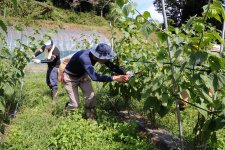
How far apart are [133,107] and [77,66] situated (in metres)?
1.38

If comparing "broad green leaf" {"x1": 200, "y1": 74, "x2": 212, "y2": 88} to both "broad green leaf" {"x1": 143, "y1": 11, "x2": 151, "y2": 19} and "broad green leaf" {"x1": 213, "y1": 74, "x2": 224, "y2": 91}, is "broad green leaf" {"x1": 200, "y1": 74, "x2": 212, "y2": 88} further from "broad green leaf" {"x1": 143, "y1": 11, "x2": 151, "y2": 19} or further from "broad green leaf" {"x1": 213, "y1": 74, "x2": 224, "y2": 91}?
"broad green leaf" {"x1": 143, "y1": 11, "x2": 151, "y2": 19}

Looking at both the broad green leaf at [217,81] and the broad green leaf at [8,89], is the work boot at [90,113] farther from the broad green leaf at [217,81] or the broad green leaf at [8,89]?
the broad green leaf at [217,81]

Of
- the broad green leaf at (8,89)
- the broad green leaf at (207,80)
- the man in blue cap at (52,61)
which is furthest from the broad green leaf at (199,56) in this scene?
the man in blue cap at (52,61)

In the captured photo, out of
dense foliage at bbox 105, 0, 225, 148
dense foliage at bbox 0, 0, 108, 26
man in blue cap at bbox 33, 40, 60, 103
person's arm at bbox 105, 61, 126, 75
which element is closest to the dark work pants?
man in blue cap at bbox 33, 40, 60, 103

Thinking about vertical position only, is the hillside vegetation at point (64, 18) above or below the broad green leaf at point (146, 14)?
below

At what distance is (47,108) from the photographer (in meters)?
6.07

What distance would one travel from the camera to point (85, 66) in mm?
4488

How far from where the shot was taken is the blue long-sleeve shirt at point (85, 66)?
4.36 m

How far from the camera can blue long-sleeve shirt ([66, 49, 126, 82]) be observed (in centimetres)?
436

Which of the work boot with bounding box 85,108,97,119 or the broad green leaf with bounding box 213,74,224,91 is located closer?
the broad green leaf with bounding box 213,74,224,91

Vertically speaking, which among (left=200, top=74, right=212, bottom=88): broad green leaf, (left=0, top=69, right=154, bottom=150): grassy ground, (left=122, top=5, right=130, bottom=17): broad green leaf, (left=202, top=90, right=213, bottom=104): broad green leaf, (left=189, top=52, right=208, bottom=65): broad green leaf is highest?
(left=122, top=5, right=130, bottom=17): broad green leaf

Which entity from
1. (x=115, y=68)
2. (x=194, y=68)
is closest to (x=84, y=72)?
(x=115, y=68)

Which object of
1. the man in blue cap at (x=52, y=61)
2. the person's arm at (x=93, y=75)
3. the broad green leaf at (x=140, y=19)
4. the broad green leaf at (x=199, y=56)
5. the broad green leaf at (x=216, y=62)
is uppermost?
the broad green leaf at (x=140, y=19)

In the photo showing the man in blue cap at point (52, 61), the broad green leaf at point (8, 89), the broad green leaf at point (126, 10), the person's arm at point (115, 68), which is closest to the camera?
the broad green leaf at point (126, 10)
